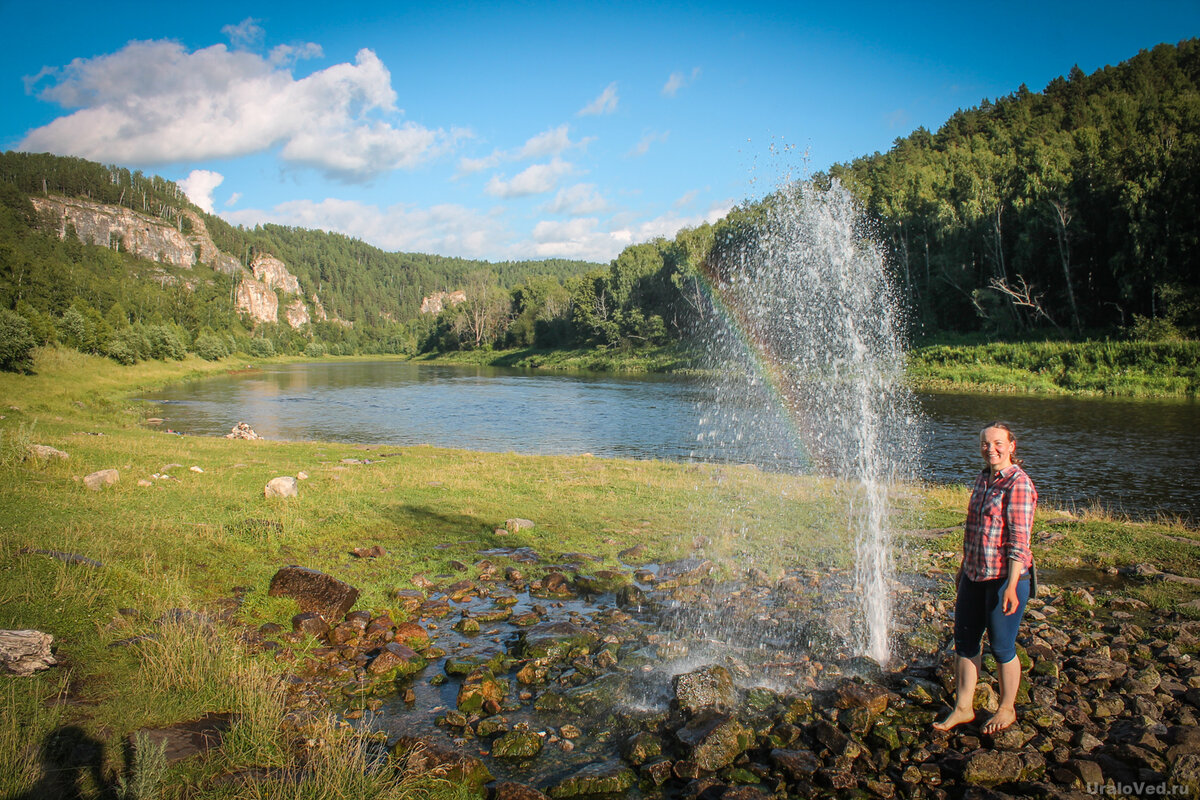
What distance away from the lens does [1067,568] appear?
39.7 ft

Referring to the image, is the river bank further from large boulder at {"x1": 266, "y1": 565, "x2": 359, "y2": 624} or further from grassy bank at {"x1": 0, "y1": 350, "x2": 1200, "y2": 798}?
large boulder at {"x1": 266, "y1": 565, "x2": 359, "y2": 624}

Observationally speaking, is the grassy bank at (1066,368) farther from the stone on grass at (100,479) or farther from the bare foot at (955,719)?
the stone on grass at (100,479)

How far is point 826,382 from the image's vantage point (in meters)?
53.7

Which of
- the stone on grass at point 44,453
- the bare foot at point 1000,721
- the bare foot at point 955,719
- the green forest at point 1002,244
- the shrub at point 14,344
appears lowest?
the bare foot at point 955,719

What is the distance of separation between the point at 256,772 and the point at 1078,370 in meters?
62.8

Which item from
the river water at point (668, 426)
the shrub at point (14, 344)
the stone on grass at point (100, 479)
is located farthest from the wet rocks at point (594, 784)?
the shrub at point (14, 344)

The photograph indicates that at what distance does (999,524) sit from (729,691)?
131 inches

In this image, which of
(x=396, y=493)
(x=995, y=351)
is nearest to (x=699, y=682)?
(x=396, y=493)

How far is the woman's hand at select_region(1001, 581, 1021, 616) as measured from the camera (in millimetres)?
5891

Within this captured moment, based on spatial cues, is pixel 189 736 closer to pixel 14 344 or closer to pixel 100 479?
pixel 100 479

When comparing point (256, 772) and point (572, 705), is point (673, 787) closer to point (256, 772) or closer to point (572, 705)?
point (572, 705)

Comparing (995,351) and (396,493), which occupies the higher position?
(995,351)

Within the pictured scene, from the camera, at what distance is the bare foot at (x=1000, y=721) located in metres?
6.24

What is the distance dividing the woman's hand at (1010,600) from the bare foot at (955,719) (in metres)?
1.27
